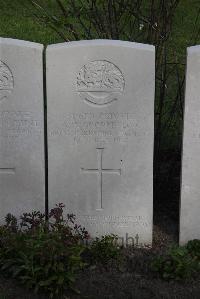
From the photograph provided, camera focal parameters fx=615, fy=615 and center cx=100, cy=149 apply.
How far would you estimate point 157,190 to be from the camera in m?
6.02

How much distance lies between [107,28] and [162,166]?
5.13ft

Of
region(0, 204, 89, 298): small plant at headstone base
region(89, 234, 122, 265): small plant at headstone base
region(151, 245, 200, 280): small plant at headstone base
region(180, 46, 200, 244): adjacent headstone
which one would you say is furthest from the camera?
region(89, 234, 122, 265): small plant at headstone base

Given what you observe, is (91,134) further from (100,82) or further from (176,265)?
(176,265)

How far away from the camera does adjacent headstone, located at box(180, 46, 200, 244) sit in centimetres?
470

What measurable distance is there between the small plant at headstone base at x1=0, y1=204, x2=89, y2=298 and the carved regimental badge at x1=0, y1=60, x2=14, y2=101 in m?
0.97

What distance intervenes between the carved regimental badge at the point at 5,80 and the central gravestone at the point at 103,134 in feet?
1.01

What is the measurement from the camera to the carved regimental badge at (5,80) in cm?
477

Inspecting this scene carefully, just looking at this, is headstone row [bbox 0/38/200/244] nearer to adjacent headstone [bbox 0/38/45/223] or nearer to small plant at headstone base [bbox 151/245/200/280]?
adjacent headstone [bbox 0/38/45/223]

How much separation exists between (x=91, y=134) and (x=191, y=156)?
82cm

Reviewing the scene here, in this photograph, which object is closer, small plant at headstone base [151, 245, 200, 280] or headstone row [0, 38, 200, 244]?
small plant at headstone base [151, 245, 200, 280]

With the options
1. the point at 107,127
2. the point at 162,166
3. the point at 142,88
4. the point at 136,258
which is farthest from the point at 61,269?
the point at 162,166

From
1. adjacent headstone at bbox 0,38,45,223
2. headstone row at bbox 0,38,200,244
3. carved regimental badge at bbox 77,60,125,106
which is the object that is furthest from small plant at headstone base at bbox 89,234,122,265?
carved regimental badge at bbox 77,60,125,106

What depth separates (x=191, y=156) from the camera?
490 centimetres

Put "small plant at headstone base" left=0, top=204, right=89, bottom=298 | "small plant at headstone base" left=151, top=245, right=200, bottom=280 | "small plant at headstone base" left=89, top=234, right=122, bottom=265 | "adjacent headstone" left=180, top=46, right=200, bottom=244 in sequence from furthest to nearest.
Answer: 1. "small plant at headstone base" left=89, top=234, right=122, bottom=265
2. "adjacent headstone" left=180, top=46, right=200, bottom=244
3. "small plant at headstone base" left=151, top=245, right=200, bottom=280
4. "small plant at headstone base" left=0, top=204, right=89, bottom=298
